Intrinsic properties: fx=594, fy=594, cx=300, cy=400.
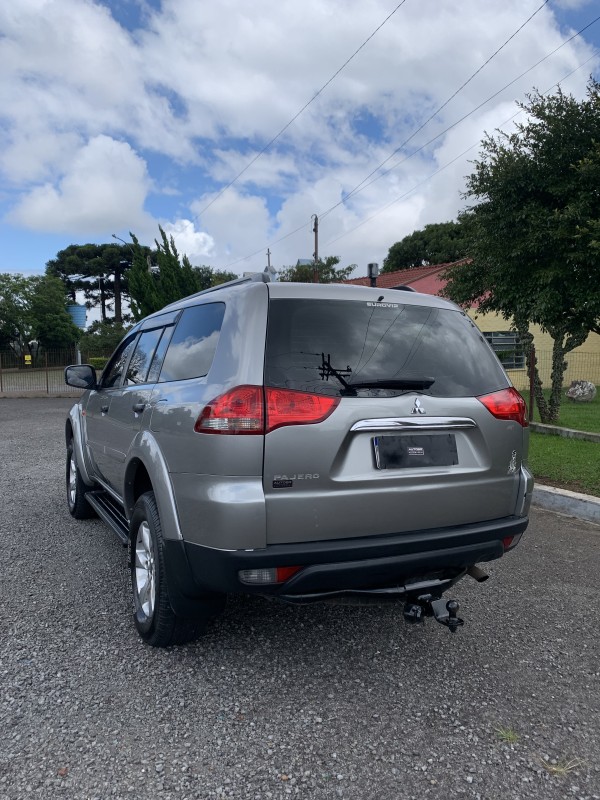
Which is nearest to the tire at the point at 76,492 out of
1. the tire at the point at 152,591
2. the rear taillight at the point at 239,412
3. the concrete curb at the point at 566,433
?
the tire at the point at 152,591

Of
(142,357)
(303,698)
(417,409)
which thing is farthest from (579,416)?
(303,698)

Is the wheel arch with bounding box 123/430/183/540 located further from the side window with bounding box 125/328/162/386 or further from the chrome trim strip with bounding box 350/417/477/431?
the chrome trim strip with bounding box 350/417/477/431

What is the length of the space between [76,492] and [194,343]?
10.1ft

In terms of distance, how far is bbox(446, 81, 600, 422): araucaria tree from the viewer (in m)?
7.94

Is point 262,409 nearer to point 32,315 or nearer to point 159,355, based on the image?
point 159,355

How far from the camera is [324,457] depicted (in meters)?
2.45

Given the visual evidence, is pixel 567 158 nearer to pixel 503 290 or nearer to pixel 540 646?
pixel 503 290

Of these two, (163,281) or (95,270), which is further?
(95,270)

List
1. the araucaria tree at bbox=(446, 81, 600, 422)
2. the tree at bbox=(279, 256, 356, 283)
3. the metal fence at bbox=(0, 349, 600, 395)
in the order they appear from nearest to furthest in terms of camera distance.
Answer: the araucaria tree at bbox=(446, 81, 600, 422) < the metal fence at bbox=(0, 349, 600, 395) < the tree at bbox=(279, 256, 356, 283)

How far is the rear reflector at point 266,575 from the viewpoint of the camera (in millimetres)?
2441

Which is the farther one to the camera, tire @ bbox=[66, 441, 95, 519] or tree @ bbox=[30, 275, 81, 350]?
tree @ bbox=[30, 275, 81, 350]

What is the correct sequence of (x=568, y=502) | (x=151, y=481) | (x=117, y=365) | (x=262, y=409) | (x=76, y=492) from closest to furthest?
(x=262, y=409) → (x=151, y=481) → (x=117, y=365) → (x=76, y=492) → (x=568, y=502)

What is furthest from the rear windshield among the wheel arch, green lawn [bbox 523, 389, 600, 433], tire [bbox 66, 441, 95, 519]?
green lawn [bbox 523, 389, 600, 433]

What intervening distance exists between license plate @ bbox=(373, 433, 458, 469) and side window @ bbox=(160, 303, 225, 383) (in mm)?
879
